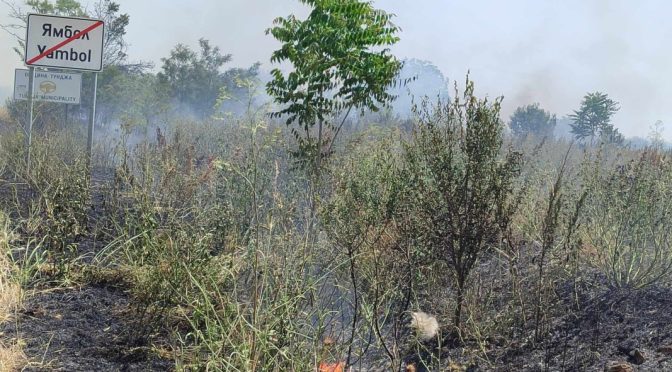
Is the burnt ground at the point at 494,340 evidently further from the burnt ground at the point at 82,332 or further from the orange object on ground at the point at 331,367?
the orange object on ground at the point at 331,367

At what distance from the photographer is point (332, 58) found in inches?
257

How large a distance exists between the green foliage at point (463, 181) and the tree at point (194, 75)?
32.8 metres

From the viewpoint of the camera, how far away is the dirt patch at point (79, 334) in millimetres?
3479

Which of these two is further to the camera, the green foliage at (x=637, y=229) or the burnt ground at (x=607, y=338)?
the green foliage at (x=637, y=229)

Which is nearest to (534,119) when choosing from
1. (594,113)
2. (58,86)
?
(594,113)

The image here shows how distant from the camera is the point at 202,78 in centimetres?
3828

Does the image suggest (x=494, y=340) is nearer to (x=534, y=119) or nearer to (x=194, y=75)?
(x=194, y=75)

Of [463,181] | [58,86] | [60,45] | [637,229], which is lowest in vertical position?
[637,229]

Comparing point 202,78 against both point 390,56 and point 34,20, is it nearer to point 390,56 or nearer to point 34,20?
point 34,20

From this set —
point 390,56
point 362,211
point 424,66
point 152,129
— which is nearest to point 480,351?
point 362,211

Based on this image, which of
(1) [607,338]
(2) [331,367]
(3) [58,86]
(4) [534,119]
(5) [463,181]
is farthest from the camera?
(4) [534,119]

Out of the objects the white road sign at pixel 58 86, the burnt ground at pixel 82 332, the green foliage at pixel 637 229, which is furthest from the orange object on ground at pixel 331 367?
the white road sign at pixel 58 86

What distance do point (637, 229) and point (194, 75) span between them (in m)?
35.1

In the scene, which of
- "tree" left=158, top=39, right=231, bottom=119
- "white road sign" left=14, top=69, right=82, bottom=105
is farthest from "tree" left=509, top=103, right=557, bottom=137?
"white road sign" left=14, top=69, right=82, bottom=105
